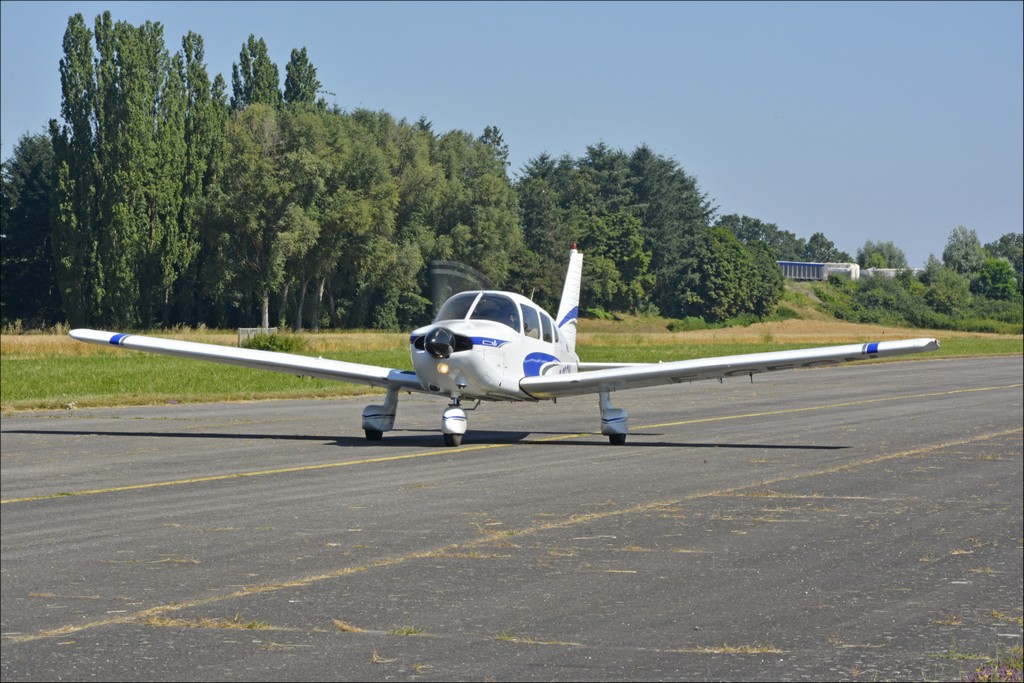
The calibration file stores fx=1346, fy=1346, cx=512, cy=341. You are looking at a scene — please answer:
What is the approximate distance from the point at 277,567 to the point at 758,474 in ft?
40.7

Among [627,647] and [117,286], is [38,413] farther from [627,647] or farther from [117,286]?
[117,286]

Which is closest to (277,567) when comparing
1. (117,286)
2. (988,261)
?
(988,261)

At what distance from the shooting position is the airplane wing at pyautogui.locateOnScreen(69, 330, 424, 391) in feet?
78.6

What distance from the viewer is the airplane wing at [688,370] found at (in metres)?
23.0

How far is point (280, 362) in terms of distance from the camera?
79.0ft

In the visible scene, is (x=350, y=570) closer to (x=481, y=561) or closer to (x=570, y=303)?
(x=481, y=561)

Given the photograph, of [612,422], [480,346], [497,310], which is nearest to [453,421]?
[480,346]

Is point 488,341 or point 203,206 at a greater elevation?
point 203,206

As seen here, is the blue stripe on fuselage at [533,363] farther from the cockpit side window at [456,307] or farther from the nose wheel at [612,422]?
the nose wheel at [612,422]

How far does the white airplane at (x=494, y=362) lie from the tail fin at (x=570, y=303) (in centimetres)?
23

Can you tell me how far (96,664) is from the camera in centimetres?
1619

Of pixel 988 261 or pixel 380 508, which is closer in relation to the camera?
pixel 380 508

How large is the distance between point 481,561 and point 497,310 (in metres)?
4.18

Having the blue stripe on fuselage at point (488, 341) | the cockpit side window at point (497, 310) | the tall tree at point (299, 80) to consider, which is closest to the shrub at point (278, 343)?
the cockpit side window at point (497, 310)
